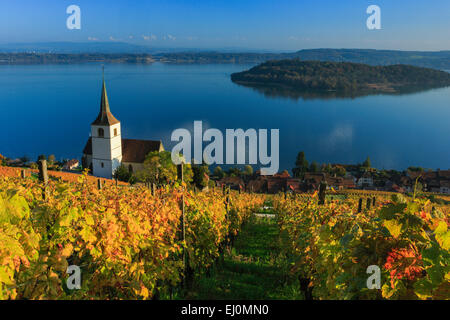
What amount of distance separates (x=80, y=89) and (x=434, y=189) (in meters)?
163

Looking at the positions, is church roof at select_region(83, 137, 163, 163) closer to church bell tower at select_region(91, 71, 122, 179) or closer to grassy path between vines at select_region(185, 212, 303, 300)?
church bell tower at select_region(91, 71, 122, 179)

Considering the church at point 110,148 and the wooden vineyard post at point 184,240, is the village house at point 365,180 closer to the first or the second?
the church at point 110,148

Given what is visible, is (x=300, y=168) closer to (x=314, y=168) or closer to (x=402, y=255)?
(x=314, y=168)

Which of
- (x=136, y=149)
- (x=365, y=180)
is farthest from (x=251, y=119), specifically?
(x=136, y=149)

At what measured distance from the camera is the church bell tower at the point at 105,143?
39144mm

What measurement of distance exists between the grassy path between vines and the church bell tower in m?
33.2

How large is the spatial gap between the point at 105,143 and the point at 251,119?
76.7 m

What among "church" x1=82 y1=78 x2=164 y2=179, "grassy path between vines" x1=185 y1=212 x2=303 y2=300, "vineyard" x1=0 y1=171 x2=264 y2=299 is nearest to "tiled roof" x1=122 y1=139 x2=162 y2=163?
"church" x1=82 y1=78 x2=164 y2=179

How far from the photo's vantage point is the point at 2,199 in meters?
Result: 2.88

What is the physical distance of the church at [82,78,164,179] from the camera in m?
39.3

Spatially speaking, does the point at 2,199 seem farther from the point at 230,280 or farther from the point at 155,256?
the point at 230,280

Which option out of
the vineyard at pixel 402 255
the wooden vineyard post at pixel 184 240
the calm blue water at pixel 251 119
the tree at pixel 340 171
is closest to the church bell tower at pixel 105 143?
the calm blue water at pixel 251 119

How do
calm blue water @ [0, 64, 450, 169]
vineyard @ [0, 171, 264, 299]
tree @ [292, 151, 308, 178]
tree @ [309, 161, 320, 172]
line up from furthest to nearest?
calm blue water @ [0, 64, 450, 169] < tree @ [292, 151, 308, 178] < tree @ [309, 161, 320, 172] < vineyard @ [0, 171, 264, 299]
